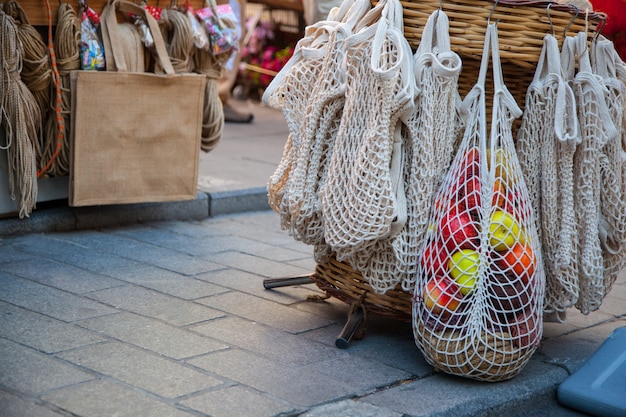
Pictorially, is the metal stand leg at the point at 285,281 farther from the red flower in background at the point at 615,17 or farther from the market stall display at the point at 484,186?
the red flower in background at the point at 615,17

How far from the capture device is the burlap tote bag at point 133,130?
12.8ft

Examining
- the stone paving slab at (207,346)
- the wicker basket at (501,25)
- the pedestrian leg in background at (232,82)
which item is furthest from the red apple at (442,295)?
the pedestrian leg in background at (232,82)

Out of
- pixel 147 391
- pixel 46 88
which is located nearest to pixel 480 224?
Result: pixel 147 391

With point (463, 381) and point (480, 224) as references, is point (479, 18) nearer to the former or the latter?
point (480, 224)

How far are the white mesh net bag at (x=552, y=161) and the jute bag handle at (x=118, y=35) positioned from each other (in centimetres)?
183

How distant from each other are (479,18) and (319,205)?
30.7 inches

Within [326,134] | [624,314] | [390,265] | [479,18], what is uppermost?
[479,18]

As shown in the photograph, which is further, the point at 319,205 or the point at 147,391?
the point at 319,205

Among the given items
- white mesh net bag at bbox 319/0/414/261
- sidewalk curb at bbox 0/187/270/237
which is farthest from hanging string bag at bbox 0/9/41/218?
white mesh net bag at bbox 319/0/414/261

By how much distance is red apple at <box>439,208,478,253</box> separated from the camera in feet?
8.74

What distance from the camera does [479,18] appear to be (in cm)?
278

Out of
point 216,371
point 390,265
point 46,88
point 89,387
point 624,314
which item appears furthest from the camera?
point 46,88

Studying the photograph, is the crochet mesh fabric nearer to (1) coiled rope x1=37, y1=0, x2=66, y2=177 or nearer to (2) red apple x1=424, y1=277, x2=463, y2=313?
(2) red apple x1=424, y1=277, x2=463, y2=313

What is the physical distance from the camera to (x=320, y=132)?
2.93 m
